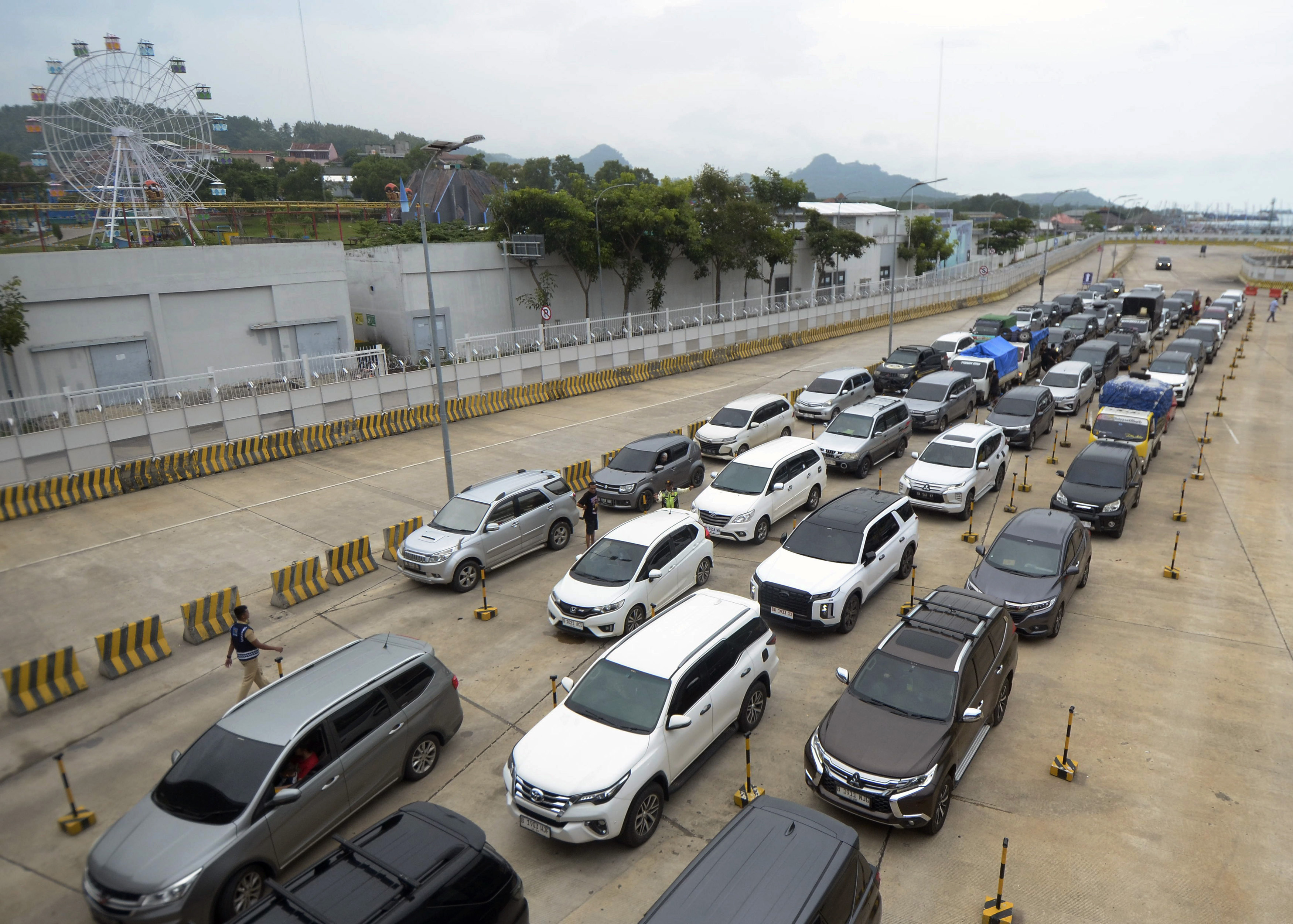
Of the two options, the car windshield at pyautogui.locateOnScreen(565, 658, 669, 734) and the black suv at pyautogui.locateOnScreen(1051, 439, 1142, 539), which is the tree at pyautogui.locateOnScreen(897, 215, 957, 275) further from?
the car windshield at pyautogui.locateOnScreen(565, 658, 669, 734)

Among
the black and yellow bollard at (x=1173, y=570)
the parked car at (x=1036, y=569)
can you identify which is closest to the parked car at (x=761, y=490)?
the parked car at (x=1036, y=569)

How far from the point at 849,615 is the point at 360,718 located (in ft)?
25.4

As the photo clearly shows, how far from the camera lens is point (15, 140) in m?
70.4

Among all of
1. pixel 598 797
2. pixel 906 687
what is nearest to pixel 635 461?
pixel 906 687

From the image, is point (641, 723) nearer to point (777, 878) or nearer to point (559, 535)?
point (777, 878)

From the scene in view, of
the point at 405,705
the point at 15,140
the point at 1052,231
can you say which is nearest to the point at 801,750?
the point at 405,705

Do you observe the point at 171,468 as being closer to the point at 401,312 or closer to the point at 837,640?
the point at 401,312

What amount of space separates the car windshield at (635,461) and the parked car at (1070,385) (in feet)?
47.1

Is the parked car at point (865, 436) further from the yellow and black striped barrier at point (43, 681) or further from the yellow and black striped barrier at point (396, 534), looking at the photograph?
the yellow and black striped barrier at point (43, 681)

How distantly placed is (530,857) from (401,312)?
31.3m

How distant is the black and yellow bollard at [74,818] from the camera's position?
8.73 m

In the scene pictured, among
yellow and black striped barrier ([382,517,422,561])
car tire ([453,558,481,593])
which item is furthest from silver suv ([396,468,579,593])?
yellow and black striped barrier ([382,517,422,561])

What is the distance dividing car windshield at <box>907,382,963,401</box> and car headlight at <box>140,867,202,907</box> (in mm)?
23118

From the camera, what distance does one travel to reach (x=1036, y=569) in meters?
12.8
